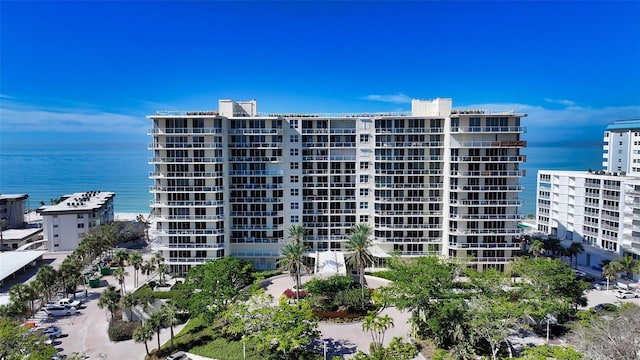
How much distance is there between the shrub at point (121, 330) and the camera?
3639 centimetres

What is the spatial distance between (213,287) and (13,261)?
119 feet

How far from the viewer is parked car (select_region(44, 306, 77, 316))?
42031mm

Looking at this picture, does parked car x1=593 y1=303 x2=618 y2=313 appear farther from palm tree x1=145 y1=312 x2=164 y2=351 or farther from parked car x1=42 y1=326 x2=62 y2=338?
parked car x1=42 y1=326 x2=62 y2=338

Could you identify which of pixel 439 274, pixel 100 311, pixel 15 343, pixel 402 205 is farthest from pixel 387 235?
pixel 15 343

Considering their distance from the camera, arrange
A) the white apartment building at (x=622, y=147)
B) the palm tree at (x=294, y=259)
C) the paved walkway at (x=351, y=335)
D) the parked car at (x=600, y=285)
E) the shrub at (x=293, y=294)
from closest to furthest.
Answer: the paved walkway at (x=351, y=335)
the palm tree at (x=294, y=259)
the shrub at (x=293, y=294)
the parked car at (x=600, y=285)
the white apartment building at (x=622, y=147)

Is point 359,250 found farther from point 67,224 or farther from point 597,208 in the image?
point 67,224

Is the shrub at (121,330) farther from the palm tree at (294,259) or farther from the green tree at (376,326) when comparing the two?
the green tree at (376,326)

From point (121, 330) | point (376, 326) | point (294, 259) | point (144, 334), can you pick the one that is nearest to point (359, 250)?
point (294, 259)

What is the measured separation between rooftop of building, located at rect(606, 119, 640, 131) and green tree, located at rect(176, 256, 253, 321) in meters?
80.0

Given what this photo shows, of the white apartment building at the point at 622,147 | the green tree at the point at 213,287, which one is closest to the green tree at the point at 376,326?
the green tree at the point at 213,287

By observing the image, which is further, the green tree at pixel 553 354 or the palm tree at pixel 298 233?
the palm tree at pixel 298 233

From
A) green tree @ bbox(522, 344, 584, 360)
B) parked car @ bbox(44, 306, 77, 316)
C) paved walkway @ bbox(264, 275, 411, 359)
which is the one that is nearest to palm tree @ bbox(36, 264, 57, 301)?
parked car @ bbox(44, 306, 77, 316)

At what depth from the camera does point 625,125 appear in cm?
7844

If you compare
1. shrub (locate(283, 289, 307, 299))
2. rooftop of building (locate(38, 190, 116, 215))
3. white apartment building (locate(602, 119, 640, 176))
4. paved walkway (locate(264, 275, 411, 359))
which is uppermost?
white apartment building (locate(602, 119, 640, 176))
